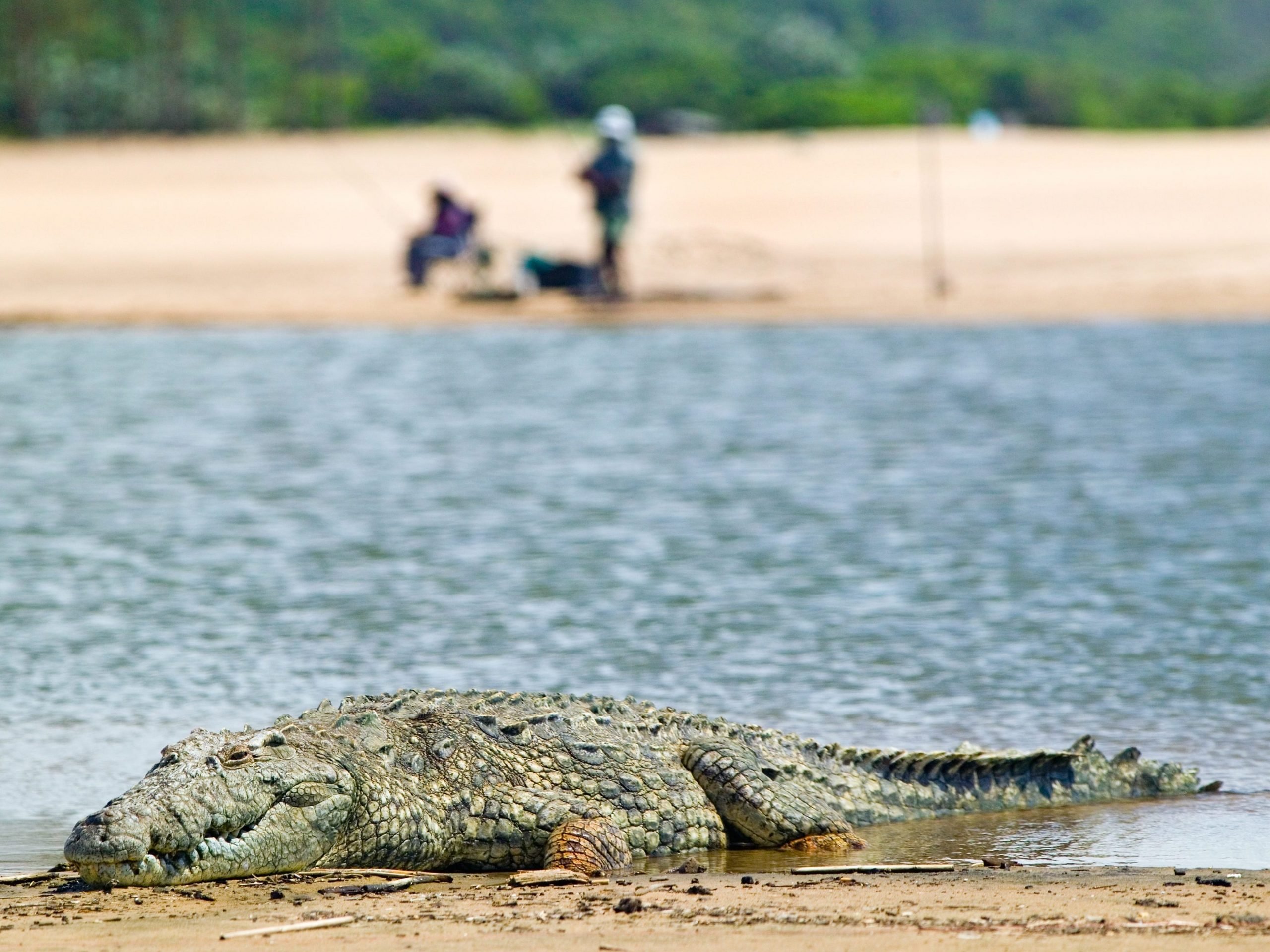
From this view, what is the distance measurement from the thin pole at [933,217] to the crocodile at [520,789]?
15842mm

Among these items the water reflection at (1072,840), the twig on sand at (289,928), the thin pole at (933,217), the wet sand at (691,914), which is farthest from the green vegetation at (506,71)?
the twig on sand at (289,928)

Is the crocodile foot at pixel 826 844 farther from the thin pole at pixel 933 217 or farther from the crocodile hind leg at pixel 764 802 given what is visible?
the thin pole at pixel 933 217

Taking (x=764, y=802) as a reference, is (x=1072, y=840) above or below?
below

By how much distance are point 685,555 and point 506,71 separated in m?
38.7

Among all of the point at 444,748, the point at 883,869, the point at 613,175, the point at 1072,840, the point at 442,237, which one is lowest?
the point at 1072,840

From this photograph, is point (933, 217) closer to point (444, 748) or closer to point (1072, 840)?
point (1072, 840)

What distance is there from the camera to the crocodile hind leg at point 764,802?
6109mm

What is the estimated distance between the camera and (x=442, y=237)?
2344cm

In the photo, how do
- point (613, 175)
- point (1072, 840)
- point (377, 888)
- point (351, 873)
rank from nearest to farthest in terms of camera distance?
point (377, 888) < point (351, 873) < point (1072, 840) < point (613, 175)

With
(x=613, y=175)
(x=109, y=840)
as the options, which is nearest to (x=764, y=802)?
(x=109, y=840)

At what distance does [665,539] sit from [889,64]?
3799 centimetres

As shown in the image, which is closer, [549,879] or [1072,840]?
[549,879]

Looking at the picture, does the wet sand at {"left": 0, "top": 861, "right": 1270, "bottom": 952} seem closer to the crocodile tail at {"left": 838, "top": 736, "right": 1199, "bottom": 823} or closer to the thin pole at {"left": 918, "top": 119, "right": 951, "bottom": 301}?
the crocodile tail at {"left": 838, "top": 736, "right": 1199, "bottom": 823}

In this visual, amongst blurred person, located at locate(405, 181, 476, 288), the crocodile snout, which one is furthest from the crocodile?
blurred person, located at locate(405, 181, 476, 288)
